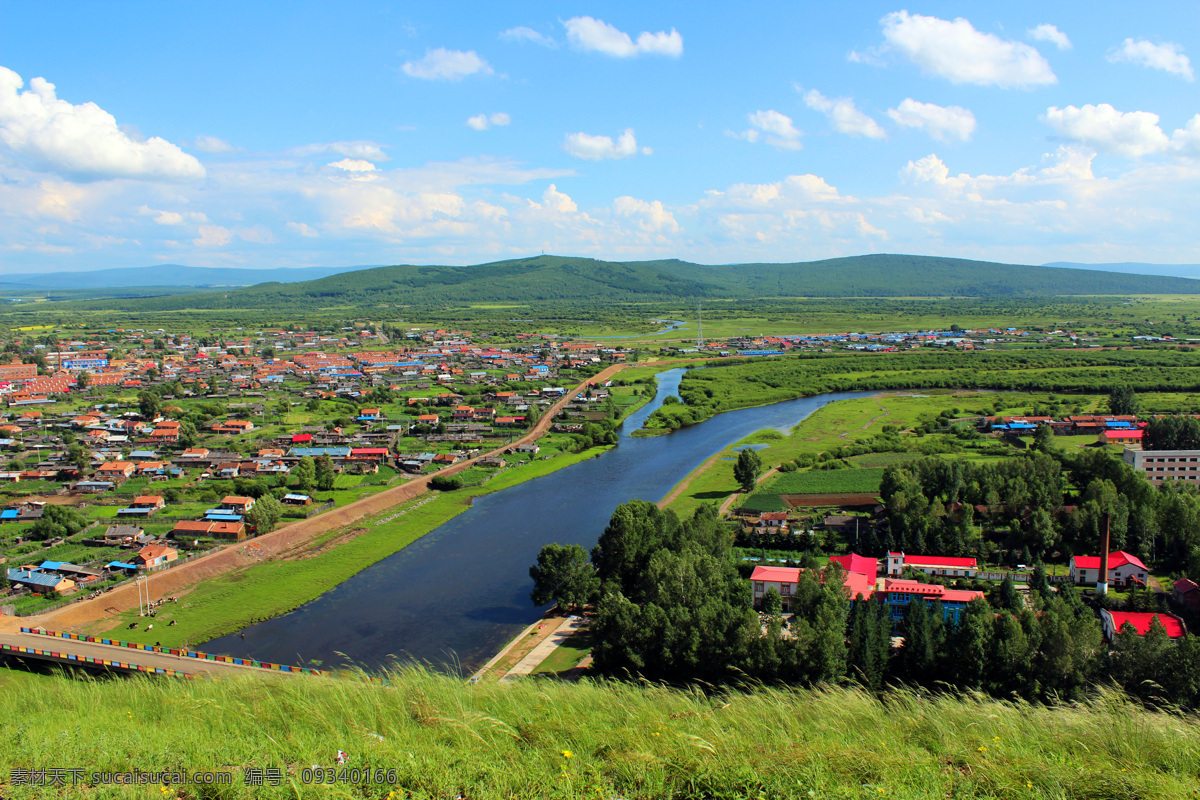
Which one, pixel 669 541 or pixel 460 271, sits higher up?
pixel 460 271

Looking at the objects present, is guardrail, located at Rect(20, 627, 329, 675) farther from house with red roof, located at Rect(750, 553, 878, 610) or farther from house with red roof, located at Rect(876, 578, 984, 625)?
house with red roof, located at Rect(876, 578, 984, 625)

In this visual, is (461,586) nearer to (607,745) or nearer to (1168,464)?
(607,745)

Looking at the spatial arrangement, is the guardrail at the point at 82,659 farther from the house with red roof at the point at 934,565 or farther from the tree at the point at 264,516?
the house with red roof at the point at 934,565

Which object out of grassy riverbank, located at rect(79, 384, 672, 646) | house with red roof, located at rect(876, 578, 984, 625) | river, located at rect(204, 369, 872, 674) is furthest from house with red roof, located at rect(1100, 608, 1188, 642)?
grassy riverbank, located at rect(79, 384, 672, 646)

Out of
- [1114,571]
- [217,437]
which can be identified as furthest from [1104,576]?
[217,437]

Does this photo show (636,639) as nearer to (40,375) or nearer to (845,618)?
(845,618)

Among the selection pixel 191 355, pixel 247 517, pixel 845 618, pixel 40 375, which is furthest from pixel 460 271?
pixel 845 618

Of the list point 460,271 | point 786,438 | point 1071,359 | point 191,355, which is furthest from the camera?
point 460,271
